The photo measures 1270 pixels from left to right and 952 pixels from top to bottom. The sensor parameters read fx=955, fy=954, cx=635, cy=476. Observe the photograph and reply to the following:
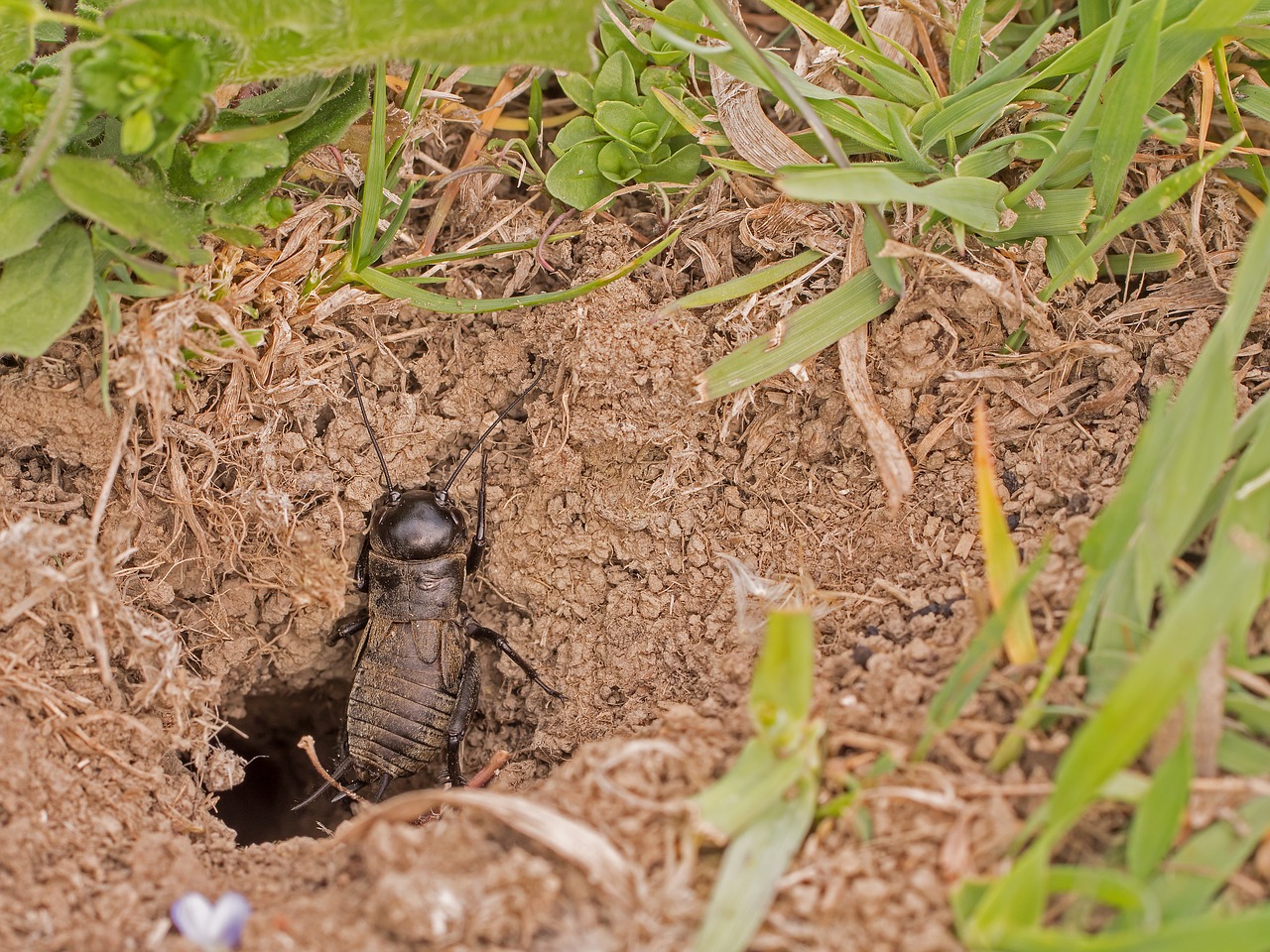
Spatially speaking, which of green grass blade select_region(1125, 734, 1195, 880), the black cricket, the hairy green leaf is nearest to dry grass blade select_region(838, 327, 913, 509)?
green grass blade select_region(1125, 734, 1195, 880)

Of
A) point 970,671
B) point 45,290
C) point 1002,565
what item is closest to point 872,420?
point 1002,565

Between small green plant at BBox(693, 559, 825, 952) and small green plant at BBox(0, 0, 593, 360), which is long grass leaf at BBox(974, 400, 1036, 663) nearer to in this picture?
small green plant at BBox(693, 559, 825, 952)

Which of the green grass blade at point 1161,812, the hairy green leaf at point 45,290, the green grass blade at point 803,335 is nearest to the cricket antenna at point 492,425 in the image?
the green grass blade at point 803,335

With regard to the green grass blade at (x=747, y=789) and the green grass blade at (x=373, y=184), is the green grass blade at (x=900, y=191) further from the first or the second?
the green grass blade at (x=747, y=789)

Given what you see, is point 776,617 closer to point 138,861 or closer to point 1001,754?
point 1001,754

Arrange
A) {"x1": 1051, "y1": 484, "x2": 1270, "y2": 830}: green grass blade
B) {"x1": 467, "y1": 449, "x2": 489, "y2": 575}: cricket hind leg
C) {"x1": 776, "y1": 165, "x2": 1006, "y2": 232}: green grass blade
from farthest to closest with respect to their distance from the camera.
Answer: {"x1": 467, "y1": 449, "x2": 489, "y2": 575}: cricket hind leg < {"x1": 776, "y1": 165, "x2": 1006, "y2": 232}: green grass blade < {"x1": 1051, "y1": 484, "x2": 1270, "y2": 830}: green grass blade

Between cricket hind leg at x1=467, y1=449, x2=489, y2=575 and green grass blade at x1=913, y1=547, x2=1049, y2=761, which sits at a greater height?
green grass blade at x1=913, y1=547, x2=1049, y2=761

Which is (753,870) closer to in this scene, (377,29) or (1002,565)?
(1002,565)
